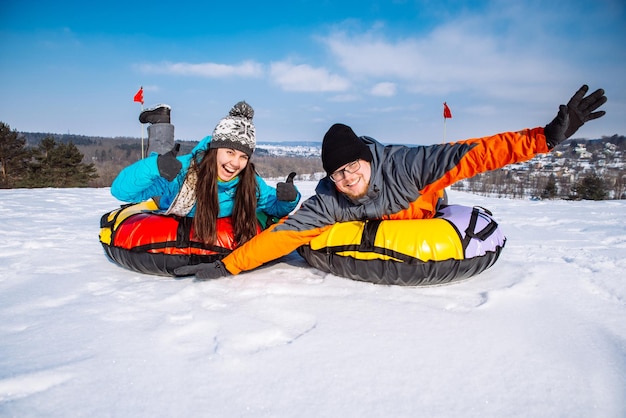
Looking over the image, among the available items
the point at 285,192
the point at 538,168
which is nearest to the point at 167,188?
the point at 285,192

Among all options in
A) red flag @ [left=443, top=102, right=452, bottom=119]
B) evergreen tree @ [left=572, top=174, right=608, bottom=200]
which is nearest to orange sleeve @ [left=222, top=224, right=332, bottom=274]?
red flag @ [left=443, top=102, right=452, bottom=119]

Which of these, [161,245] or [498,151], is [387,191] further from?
[161,245]

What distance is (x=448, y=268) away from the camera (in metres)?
2.18

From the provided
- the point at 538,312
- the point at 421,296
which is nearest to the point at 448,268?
the point at 421,296

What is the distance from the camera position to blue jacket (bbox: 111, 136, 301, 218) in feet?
7.69

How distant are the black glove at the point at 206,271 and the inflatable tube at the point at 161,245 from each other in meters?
0.11

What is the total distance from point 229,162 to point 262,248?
0.63 meters

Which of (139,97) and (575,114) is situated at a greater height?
(139,97)

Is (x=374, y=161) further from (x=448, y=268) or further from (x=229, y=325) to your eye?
(x=229, y=325)

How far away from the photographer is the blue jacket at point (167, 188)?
234 centimetres

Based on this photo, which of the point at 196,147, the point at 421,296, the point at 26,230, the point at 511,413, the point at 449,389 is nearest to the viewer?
the point at 511,413

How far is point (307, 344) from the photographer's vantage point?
1.54 m

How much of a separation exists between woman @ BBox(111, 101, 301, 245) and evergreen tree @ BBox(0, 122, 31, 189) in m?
26.3

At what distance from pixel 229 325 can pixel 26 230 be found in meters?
3.33
